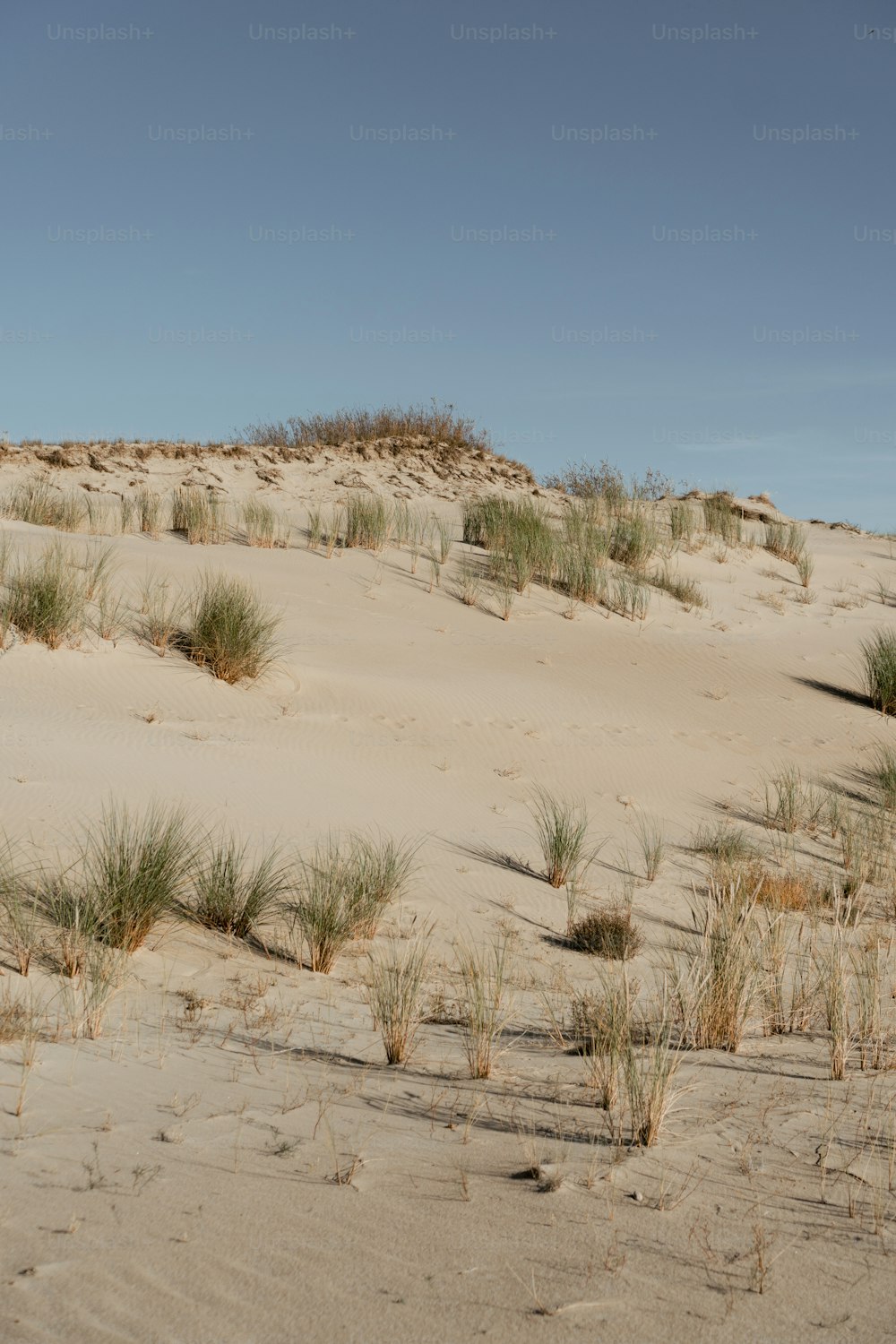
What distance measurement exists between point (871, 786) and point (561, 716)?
9.29 feet

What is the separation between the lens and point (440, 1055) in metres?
3.52

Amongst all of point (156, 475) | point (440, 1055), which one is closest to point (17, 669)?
point (440, 1055)

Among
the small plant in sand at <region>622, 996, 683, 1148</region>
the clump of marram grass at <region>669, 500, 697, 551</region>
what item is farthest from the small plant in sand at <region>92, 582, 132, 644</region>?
the clump of marram grass at <region>669, 500, 697, 551</region>

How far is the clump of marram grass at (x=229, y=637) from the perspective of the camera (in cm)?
912

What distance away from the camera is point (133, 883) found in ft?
14.7

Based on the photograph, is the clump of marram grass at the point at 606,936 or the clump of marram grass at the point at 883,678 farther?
the clump of marram grass at the point at 883,678

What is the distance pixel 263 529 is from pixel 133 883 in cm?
1113

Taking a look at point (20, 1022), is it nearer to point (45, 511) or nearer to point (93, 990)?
point (93, 990)

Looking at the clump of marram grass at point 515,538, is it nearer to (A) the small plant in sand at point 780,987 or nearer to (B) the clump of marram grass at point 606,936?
(B) the clump of marram grass at point 606,936

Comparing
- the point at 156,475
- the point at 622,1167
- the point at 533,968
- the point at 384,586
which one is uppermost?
the point at 156,475

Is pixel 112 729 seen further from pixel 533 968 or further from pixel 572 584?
pixel 572 584

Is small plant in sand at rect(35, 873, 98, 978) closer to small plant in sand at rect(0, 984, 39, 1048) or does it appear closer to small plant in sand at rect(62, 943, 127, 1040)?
small plant in sand at rect(62, 943, 127, 1040)

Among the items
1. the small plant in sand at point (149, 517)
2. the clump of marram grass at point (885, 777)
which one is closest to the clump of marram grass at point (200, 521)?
the small plant in sand at point (149, 517)

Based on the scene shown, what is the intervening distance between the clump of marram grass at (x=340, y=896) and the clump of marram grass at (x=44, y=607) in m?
4.15
